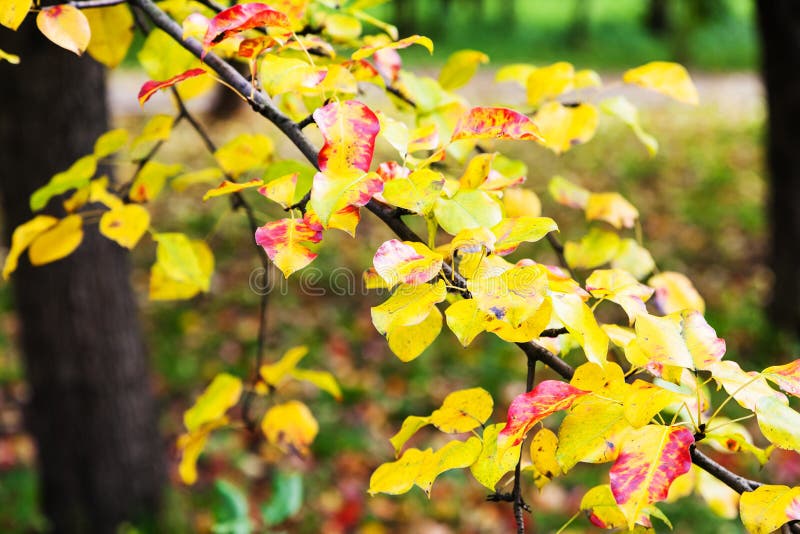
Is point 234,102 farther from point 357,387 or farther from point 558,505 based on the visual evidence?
point 558,505

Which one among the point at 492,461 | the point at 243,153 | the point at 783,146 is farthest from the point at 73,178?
the point at 783,146

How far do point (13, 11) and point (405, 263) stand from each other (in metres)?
0.49

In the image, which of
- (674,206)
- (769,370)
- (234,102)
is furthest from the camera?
(234,102)

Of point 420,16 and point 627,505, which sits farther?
point 420,16

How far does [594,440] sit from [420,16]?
23.3 meters

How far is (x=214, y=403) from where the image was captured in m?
1.08

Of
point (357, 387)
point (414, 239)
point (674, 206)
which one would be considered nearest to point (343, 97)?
point (414, 239)

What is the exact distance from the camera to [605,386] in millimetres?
689

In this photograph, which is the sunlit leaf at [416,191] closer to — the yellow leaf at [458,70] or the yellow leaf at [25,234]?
the yellow leaf at [458,70]

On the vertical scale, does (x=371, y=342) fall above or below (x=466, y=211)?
below

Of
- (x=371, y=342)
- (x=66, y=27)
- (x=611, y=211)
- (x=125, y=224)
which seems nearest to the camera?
(x=66, y=27)

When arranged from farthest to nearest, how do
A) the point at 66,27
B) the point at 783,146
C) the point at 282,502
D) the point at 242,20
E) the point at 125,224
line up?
the point at 783,146 → the point at 282,502 → the point at 125,224 → the point at 66,27 → the point at 242,20

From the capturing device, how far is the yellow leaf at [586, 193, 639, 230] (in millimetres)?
1115

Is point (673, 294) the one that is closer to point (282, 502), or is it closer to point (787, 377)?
point (787, 377)
